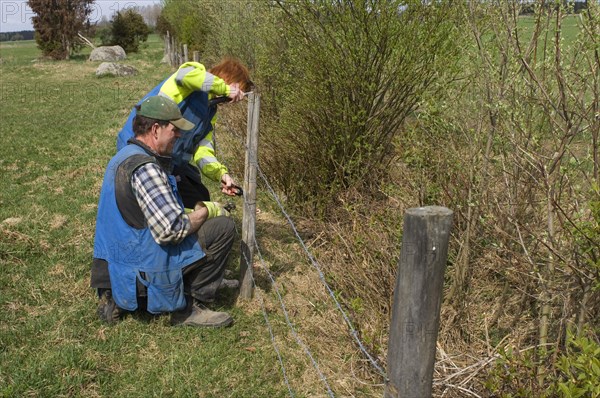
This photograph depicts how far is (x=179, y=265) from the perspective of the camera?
A: 3.57 metres

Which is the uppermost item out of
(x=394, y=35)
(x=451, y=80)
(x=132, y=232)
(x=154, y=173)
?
(x=394, y=35)

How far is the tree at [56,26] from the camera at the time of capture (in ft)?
104

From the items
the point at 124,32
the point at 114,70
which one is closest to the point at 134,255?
the point at 114,70

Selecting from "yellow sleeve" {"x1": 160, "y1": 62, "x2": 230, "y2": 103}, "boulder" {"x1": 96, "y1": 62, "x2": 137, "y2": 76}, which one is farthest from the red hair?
"boulder" {"x1": 96, "y1": 62, "x2": 137, "y2": 76}

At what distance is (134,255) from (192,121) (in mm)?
1189

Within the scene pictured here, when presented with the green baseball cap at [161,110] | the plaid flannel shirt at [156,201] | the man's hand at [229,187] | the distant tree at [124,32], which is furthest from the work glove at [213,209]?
the distant tree at [124,32]

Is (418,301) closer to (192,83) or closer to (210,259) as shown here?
(210,259)

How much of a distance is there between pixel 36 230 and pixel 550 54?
4.77 meters

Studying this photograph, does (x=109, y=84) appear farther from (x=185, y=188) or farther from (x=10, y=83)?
(x=185, y=188)

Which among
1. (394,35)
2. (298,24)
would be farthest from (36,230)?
(394,35)

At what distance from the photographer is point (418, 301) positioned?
1.73 m

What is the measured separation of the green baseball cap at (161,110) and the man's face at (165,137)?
0.05m

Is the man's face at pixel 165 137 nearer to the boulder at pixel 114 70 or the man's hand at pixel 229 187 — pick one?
the man's hand at pixel 229 187

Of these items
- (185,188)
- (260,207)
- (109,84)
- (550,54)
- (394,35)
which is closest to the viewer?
(550,54)
